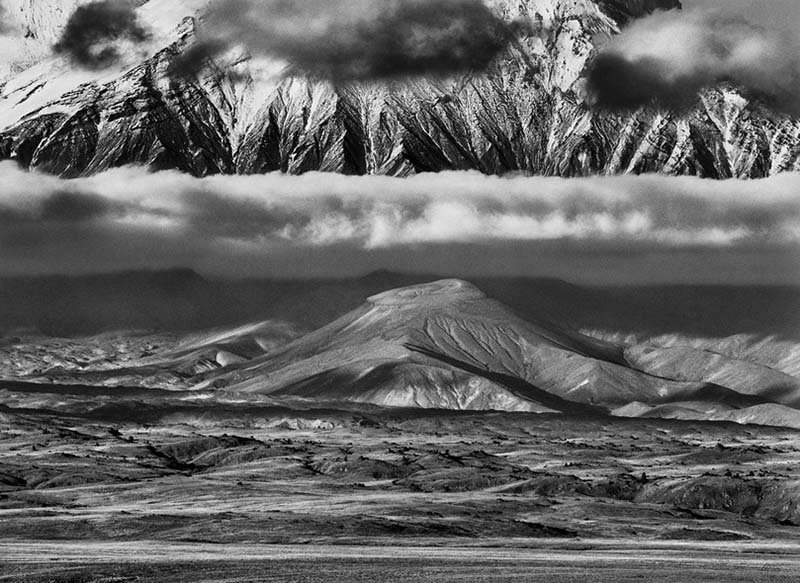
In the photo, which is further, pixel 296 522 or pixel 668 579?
pixel 296 522

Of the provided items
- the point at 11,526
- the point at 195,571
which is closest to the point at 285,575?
the point at 195,571

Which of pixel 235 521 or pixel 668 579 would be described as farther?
pixel 235 521

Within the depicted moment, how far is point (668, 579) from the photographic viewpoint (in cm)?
13262

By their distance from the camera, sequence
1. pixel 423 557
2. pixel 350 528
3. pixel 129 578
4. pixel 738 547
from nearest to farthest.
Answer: pixel 129 578, pixel 423 557, pixel 738 547, pixel 350 528

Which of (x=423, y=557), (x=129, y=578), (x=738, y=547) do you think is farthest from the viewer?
(x=738, y=547)

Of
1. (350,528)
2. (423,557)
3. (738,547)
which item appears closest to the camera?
(423,557)


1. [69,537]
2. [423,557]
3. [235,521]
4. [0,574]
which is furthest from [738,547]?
[0,574]

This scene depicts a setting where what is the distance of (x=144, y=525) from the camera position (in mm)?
193875

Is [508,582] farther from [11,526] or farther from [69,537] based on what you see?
[11,526]

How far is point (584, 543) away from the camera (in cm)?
18338

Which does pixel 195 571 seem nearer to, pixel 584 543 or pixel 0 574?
pixel 0 574

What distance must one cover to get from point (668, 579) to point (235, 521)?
77.5 metres

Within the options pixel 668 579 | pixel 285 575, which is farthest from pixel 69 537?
pixel 668 579

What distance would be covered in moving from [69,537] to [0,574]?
57.0 meters
